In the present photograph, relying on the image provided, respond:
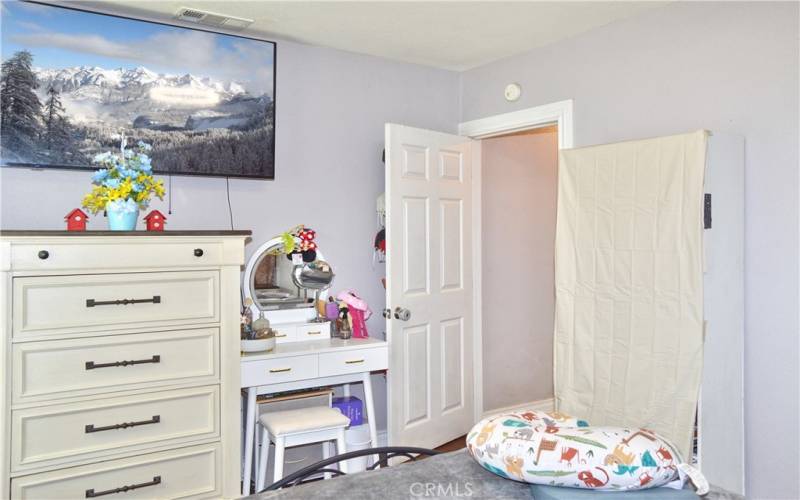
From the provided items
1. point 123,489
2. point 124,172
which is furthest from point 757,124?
point 123,489

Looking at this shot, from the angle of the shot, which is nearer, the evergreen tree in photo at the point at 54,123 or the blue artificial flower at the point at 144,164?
the blue artificial flower at the point at 144,164

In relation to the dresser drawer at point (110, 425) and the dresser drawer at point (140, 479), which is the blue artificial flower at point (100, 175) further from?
the dresser drawer at point (140, 479)

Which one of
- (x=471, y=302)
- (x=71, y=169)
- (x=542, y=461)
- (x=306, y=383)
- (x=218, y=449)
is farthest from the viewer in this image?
(x=471, y=302)

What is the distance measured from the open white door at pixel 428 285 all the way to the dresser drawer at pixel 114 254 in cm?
116

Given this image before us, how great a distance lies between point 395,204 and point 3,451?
2125mm

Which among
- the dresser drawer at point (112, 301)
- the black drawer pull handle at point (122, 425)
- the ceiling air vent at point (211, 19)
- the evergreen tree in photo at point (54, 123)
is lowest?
the black drawer pull handle at point (122, 425)

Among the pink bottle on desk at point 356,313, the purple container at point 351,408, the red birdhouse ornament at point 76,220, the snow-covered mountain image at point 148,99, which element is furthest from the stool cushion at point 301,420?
the snow-covered mountain image at point 148,99

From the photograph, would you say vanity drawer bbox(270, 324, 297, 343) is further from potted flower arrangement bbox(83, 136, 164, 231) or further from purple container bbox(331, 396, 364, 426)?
potted flower arrangement bbox(83, 136, 164, 231)

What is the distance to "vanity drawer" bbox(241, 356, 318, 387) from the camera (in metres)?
2.86

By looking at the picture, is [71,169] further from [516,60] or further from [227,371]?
[516,60]

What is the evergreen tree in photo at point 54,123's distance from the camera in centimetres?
276

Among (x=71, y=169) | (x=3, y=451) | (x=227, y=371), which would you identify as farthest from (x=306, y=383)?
(x=71, y=169)

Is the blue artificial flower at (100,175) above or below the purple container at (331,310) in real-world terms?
above

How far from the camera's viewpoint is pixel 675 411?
2.43 m
